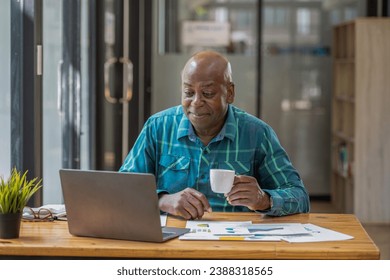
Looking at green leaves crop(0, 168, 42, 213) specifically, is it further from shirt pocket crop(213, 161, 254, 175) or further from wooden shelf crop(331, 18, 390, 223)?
wooden shelf crop(331, 18, 390, 223)

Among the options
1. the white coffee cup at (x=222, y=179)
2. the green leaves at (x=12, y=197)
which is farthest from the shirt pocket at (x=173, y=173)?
the green leaves at (x=12, y=197)

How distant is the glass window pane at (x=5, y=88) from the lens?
388 centimetres

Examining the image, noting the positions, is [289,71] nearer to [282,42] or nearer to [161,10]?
[282,42]

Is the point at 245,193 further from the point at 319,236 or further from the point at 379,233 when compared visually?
the point at 379,233

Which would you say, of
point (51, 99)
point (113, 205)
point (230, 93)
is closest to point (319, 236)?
point (113, 205)

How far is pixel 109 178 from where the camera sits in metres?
2.58

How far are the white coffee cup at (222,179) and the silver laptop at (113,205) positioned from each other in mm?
219

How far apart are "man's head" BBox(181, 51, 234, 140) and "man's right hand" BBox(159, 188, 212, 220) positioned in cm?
40

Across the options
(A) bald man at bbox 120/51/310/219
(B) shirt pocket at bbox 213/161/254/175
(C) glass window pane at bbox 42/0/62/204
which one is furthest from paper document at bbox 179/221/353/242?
(C) glass window pane at bbox 42/0/62/204

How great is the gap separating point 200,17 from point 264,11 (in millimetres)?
668
